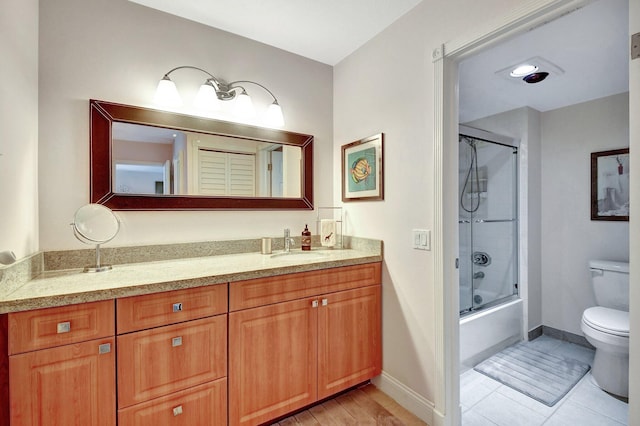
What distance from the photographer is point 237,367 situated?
1.44 meters

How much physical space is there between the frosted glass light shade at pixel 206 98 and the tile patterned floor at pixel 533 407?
2413 mm

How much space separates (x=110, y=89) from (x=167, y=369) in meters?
1.50

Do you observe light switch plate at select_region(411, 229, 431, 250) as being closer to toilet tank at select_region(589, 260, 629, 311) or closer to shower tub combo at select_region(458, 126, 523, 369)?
shower tub combo at select_region(458, 126, 523, 369)

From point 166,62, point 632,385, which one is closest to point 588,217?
point 632,385

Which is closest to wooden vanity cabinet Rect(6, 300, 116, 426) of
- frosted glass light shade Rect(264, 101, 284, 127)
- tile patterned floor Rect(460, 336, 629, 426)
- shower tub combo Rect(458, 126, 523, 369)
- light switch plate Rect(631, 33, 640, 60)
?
frosted glass light shade Rect(264, 101, 284, 127)

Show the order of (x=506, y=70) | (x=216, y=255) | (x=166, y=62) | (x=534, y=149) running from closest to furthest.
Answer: (x=166, y=62), (x=216, y=255), (x=506, y=70), (x=534, y=149)

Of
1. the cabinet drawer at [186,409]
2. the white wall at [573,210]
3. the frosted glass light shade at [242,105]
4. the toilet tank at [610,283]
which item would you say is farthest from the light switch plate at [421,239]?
the white wall at [573,210]

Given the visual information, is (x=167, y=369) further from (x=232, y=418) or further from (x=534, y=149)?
(x=534, y=149)

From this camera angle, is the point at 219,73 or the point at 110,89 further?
the point at 219,73

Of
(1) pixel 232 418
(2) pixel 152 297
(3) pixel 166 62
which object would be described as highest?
(3) pixel 166 62

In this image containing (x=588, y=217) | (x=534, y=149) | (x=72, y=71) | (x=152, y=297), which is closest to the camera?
(x=152, y=297)

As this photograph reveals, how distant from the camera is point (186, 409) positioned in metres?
1.32

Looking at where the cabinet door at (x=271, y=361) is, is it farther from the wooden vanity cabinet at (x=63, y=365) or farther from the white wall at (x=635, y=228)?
the white wall at (x=635, y=228)

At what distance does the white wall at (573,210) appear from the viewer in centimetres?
250
